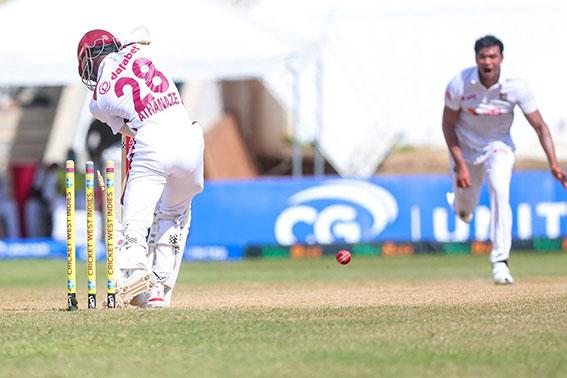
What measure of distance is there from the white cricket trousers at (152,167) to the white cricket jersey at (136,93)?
0.07 m

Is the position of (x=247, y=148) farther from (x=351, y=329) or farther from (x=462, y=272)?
(x=351, y=329)

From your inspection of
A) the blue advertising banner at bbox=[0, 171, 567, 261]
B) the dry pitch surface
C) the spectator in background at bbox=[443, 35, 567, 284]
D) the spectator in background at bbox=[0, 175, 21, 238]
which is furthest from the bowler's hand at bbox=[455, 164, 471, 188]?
the spectator in background at bbox=[0, 175, 21, 238]

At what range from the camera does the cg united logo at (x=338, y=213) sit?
20.7 meters

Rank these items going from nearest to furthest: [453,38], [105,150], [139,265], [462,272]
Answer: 1. [139,265]
2. [462,272]
3. [105,150]
4. [453,38]

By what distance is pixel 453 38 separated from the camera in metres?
26.5

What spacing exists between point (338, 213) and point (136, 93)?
1171 centimetres

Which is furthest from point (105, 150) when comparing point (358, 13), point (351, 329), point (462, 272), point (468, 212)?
point (351, 329)

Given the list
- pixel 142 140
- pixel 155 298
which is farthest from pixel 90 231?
pixel 155 298

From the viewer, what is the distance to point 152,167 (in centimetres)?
916

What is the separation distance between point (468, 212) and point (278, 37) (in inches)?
350

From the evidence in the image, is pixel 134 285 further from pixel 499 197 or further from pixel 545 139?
pixel 545 139

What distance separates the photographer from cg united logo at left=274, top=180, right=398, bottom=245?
20703 mm

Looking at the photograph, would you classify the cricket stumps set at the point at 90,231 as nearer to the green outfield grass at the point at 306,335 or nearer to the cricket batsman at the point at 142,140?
the cricket batsman at the point at 142,140

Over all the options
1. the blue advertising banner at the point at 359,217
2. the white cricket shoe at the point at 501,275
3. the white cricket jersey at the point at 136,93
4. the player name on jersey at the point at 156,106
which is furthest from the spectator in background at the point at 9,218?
the player name on jersey at the point at 156,106
